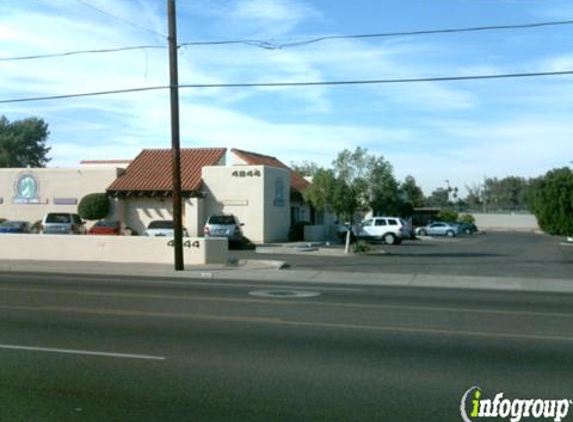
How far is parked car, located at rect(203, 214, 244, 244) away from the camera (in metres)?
36.3

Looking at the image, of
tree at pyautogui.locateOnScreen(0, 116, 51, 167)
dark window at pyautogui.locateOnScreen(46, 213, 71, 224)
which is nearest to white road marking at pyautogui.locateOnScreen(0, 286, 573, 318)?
dark window at pyautogui.locateOnScreen(46, 213, 71, 224)

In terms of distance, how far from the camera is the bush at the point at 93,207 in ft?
138

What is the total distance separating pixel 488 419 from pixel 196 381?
10.3ft

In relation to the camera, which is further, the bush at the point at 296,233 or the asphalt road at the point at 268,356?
the bush at the point at 296,233

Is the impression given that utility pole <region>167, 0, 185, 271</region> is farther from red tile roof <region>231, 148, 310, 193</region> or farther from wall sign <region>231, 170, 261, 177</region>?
red tile roof <region>231, 148, 310, 193</region>

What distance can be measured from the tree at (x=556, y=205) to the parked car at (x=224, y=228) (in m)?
15.1

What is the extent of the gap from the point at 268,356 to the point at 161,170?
120 ft

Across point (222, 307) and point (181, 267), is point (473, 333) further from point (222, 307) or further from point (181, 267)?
point (181, 267)

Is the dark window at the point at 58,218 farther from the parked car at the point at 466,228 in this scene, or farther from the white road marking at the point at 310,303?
the parked car at the point at 466,228

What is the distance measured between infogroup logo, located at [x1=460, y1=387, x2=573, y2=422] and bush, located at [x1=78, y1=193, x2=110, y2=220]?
3748cm

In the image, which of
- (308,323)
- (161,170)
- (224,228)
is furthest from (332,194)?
(308,323)

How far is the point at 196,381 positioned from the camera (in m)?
7.63

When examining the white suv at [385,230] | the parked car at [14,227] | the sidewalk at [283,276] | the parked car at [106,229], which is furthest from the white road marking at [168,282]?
the white suv at [385,230]

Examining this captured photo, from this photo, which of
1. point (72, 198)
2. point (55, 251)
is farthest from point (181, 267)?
point (72, 198)
